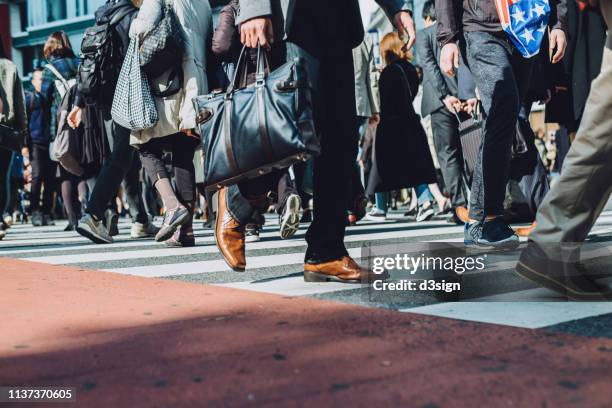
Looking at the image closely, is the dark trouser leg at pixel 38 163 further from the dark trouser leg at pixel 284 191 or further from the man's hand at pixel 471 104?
the man's hand at pixel 471 104

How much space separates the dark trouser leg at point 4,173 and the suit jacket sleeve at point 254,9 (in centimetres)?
508

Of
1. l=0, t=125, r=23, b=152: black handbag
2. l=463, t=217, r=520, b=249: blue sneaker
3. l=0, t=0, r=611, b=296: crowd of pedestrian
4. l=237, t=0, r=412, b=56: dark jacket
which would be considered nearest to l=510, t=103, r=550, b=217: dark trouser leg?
l=0, t=0, r=611, b=296: crowd of pedestrian

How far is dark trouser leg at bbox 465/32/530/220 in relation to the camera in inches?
185

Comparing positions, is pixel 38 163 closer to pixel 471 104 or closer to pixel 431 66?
pixel 431 66

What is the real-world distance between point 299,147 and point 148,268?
1.65 m

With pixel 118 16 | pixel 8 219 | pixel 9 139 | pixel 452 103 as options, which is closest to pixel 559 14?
pixel 452 103

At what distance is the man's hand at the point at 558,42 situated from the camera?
507cm

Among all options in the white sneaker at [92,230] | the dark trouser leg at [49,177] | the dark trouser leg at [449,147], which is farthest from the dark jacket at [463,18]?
the dark trouser leg at [49,177]

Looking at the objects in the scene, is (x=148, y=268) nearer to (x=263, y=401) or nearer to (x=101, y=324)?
(x=101, y=324)

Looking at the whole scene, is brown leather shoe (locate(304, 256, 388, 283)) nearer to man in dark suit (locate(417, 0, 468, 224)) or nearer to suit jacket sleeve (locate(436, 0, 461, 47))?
suit jacket sleeve (locate(436, 0, 461, 47))

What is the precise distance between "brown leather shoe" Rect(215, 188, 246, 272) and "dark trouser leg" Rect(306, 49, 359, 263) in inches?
15.6

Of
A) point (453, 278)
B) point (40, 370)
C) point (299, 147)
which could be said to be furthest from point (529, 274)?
point (40, 370)

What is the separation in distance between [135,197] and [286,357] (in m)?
5.99

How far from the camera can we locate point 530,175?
6.38 metres
